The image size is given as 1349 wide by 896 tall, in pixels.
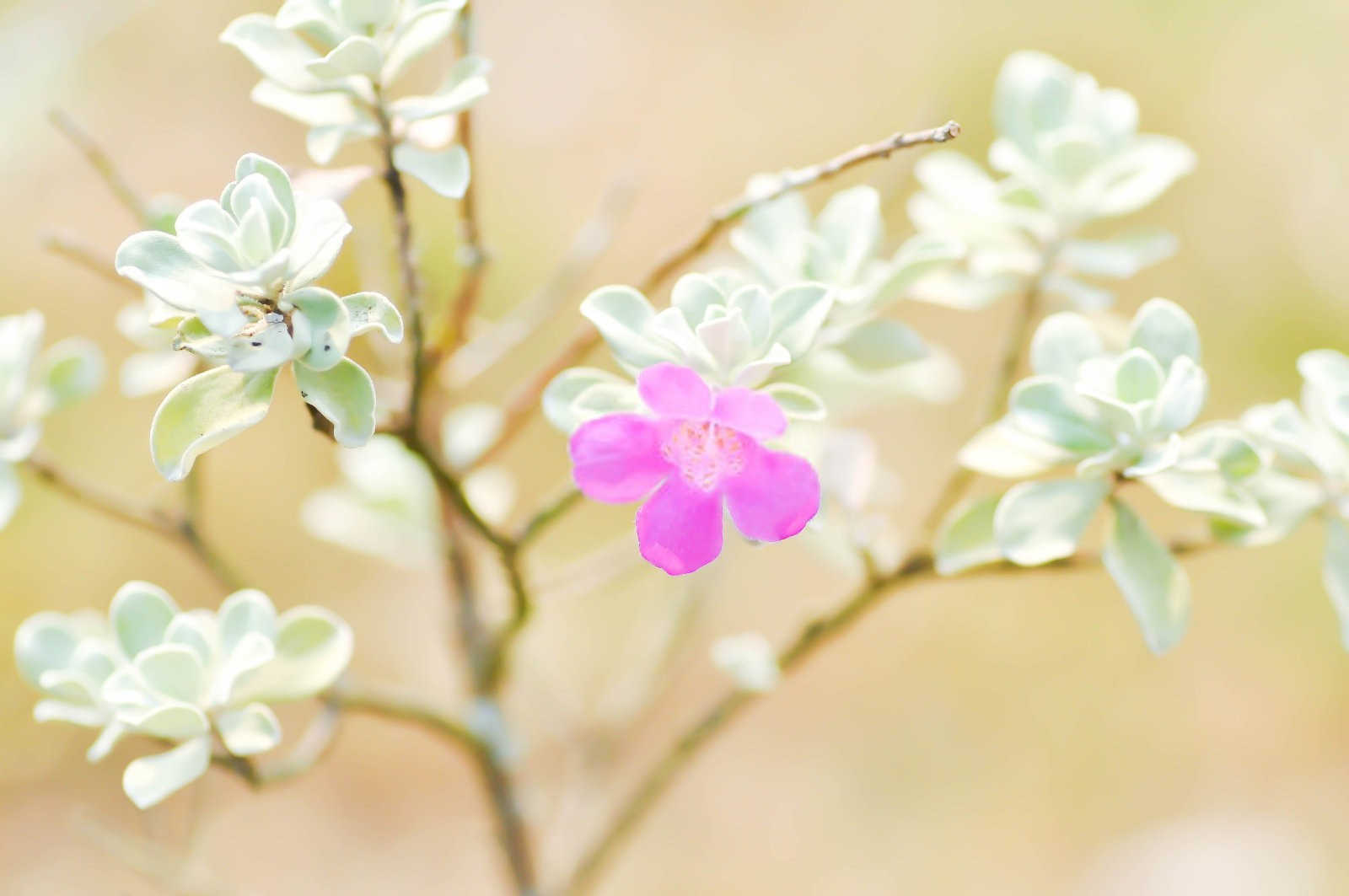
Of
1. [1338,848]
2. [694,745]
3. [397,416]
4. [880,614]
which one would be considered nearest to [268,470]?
[880,614]

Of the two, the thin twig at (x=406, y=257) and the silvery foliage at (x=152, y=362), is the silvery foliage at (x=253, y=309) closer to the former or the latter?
the thin twig at (x=406, y=257)

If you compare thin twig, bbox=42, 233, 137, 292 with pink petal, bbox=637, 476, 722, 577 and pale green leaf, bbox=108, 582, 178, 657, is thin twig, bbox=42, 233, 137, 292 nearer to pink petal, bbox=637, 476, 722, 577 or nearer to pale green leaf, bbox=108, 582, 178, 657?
pale green leaf, bbox=108, 582, 178, 657

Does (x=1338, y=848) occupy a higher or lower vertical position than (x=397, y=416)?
lower

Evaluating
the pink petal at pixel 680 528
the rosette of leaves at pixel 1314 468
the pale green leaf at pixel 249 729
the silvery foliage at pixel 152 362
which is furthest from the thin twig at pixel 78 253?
the rosette of leaves at pixel 1314 468

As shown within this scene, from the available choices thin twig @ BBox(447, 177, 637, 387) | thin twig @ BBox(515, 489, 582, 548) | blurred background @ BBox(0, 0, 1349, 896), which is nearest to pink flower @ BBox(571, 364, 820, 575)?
thin twig @ BBox(515, 489, 582, 548)

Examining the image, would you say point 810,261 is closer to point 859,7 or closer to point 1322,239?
point 1322,239

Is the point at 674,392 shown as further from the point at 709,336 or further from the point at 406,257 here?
the point at 406,257

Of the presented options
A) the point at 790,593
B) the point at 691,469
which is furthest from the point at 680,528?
the point at 790,593
